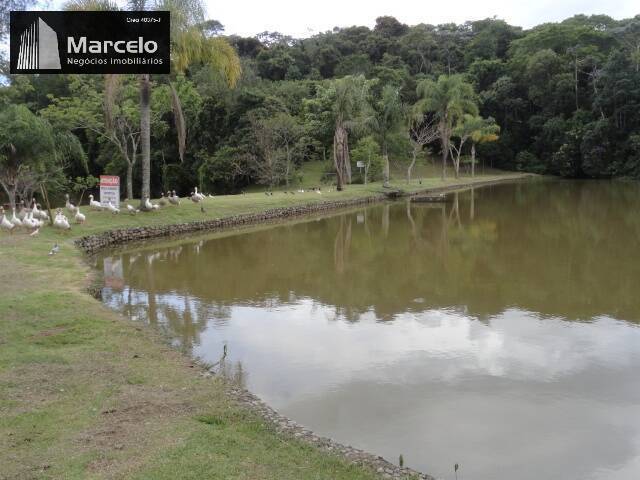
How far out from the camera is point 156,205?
22.0 metres

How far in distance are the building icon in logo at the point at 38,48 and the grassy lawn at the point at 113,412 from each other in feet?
15.4

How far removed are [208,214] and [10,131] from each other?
7986 mm

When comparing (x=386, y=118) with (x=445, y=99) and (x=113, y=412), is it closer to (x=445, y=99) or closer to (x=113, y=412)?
(x=445, y=99)

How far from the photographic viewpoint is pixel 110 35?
12.8 meters

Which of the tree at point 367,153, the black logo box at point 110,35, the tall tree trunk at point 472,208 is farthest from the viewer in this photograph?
the tree at point 367,153

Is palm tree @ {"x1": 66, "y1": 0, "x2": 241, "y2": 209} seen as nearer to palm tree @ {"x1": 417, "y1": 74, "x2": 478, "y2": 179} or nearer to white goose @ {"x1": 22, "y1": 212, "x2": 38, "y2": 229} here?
white goose @ {"x1": 22, "y1": 212, "x2": 38, "y2": 229}

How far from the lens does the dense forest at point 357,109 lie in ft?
103

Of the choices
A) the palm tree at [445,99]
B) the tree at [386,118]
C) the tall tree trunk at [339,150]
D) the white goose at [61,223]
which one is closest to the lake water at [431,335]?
the white goose at [61,223]

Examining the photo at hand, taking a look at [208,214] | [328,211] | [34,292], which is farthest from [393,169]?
[34,292]

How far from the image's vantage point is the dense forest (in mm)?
31500

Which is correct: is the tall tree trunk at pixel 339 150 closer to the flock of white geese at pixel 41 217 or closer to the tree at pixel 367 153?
the tree at pixel 367 153

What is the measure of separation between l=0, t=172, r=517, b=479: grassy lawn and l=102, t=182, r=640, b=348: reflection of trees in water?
5.73 ft

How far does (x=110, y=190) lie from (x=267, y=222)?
7.06 meters

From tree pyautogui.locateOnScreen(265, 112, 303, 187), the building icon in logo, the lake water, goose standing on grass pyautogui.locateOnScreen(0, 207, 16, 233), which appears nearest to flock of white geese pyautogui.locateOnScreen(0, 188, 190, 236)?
goose standing on grass pyautogui.locateOnScreen(0, 207, 16, 233)
